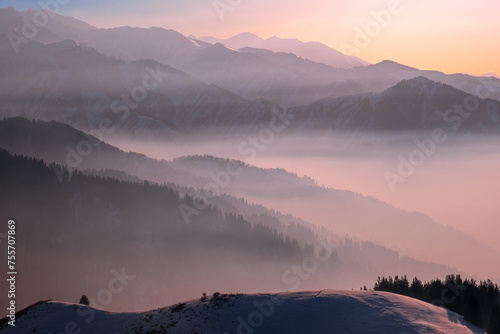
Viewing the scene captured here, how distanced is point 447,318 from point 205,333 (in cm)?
3625

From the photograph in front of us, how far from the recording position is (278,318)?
7312 centimetres

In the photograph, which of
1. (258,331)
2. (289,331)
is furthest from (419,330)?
(258,331)

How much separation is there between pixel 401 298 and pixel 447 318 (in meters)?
7.15

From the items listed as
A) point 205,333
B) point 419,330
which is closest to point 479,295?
point 419,330

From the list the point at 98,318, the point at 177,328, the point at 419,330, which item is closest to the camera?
the point at 419,330

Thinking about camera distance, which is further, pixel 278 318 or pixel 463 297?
pixel 463 297

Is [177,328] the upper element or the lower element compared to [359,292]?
lower

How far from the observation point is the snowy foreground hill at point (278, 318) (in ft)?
232

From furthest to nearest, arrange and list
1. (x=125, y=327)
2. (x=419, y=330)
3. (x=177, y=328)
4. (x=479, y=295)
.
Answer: (x=479, y=295)
(x=125, y=327)
(x=177, y=328)
(x=419, y=330)

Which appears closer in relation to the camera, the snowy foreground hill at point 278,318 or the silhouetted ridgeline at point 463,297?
the snowy foreground hill at point 278,318

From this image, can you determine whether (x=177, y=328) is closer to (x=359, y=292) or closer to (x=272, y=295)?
(x=272, y=295)

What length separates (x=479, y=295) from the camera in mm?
108062

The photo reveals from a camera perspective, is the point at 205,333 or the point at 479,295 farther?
the point at 479,295

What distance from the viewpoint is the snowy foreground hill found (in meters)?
70.7
